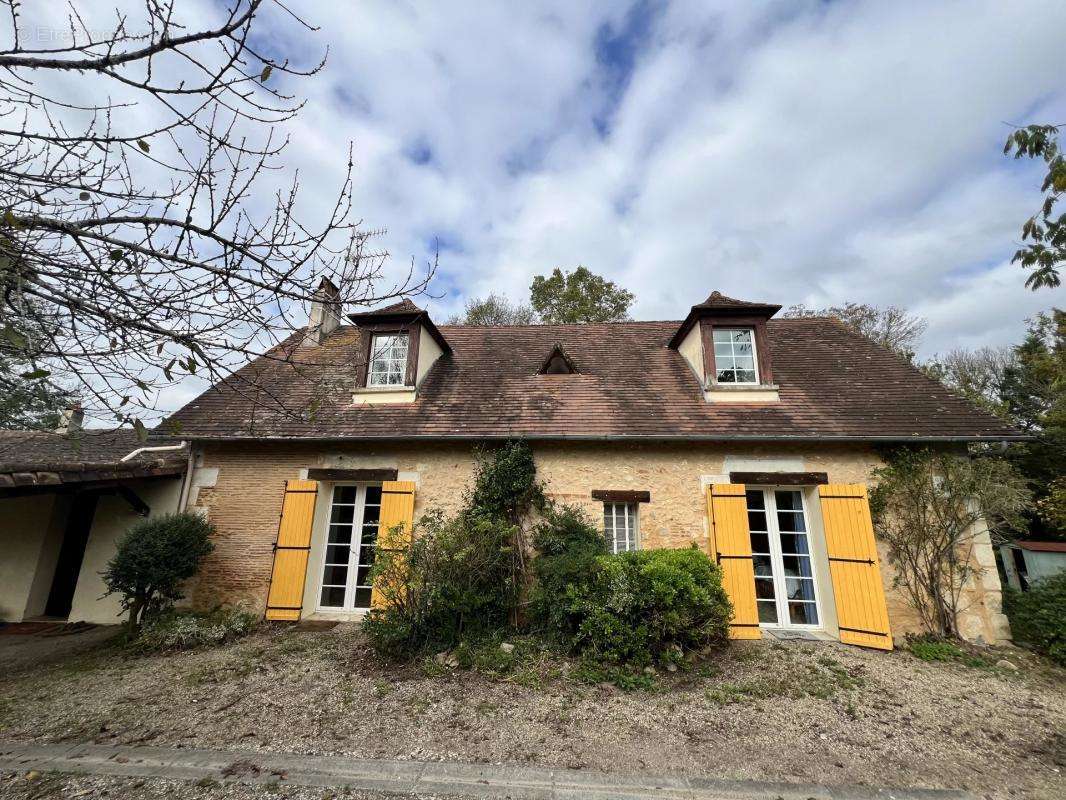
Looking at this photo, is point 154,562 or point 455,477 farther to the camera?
point 455,477

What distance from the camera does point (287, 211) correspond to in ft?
8.36

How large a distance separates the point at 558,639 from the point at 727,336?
5797 millimetres

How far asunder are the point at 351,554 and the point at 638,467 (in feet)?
15.7

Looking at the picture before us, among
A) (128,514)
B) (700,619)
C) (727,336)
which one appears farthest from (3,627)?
(727,336)

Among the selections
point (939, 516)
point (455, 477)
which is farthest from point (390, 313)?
point (939, 516)

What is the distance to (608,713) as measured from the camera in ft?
13.7

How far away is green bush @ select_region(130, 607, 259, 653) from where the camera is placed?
5816 mm

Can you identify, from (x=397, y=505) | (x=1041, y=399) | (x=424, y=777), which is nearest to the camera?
(x=424, y=777)

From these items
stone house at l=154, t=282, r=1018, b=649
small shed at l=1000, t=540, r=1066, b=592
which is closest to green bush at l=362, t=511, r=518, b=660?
stone house at l=154, t=282, r=1018, b=649

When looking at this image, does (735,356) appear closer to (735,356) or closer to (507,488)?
(735,356)

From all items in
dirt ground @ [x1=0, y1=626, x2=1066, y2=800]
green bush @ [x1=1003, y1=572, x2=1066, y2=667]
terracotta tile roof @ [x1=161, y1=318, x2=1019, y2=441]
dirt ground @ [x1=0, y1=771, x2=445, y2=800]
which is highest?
terracotta tile roof @ [x1=161, y1=318, x2=1019, y2=441]

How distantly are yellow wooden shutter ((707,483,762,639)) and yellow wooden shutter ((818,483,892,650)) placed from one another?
110cm

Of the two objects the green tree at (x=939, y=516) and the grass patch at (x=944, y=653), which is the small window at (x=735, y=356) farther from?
the grass patch at (x=944, y=653)

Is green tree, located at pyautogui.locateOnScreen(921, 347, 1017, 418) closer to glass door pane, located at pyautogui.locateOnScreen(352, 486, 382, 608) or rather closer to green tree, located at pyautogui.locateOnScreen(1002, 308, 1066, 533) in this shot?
green tree, located at pyautogui.locateOnScreen(1002, 308, 1066, 533)
